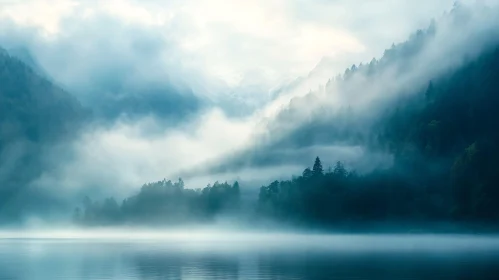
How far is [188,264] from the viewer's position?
99.9m

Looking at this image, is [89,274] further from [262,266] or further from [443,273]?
[443,273]

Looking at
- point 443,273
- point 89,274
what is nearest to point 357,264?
point 443,273

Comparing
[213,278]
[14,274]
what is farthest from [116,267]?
[213,278]

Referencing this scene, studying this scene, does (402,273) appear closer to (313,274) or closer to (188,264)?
(313,274)

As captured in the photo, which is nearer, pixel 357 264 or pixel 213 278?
pixel 213 278

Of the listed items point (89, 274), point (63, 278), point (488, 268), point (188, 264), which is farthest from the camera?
point (188, 264)

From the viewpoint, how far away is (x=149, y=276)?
78000 mm

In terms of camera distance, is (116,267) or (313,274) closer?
(313,274)

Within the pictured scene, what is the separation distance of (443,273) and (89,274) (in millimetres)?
39475

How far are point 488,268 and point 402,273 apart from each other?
12408 mm

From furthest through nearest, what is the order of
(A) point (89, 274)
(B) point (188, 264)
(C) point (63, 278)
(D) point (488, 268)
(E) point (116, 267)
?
(B) point (188, 264), (E) point (116, 267), (D) point (488, 268), (A) point (89, 274), (C) point (63, 278)

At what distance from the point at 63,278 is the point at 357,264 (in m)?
41.2

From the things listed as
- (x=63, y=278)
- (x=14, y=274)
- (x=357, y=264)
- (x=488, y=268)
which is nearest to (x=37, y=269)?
(x=14, y=274)

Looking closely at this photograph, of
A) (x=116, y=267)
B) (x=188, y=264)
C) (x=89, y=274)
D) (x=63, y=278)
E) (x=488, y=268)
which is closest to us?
(x=63, y=278)
